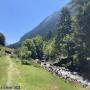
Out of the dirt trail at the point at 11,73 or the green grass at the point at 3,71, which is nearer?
the dirt trail at the point at 11,73

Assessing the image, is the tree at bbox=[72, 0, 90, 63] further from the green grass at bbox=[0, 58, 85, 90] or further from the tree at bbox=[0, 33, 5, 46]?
the tree at bbox=[0, 33, 5, 46]

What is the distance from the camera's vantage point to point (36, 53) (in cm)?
12731

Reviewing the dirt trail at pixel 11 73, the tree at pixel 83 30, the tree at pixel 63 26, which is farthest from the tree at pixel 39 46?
the dirt trail at pixel 11 73

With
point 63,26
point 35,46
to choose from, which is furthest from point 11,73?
point 35,46

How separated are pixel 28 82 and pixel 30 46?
81113 mm

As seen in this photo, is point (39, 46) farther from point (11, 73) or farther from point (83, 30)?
point (11, 73)

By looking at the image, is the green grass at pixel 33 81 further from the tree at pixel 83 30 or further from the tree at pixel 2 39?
the tree at pixel 2 39

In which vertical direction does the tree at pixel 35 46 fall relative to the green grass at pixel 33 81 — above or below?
above

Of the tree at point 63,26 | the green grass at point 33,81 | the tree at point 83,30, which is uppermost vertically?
the tree at point 63,26

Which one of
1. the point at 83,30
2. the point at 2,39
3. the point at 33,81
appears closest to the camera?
the point at 33,81

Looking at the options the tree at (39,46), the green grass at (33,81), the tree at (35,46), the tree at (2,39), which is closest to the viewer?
the green grass at (33,81)

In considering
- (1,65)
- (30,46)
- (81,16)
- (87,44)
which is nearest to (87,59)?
(87,44)

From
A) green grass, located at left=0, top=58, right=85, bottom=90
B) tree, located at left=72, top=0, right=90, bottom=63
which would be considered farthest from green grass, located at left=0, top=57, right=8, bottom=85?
tree, located at left=72, top=0, right=90, bottom=63

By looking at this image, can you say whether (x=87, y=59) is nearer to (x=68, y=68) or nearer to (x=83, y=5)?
(x=68, y=68)
